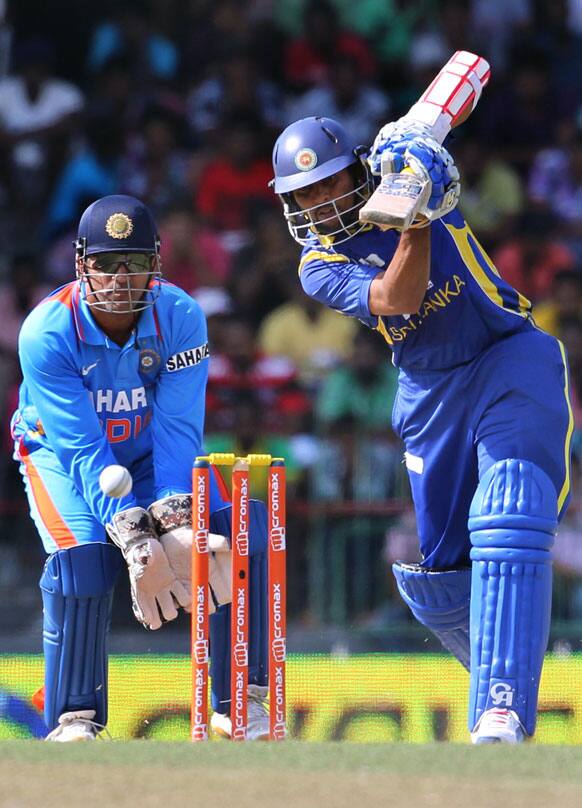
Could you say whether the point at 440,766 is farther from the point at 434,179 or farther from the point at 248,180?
the point at 248,180

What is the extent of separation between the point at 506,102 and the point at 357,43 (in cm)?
118

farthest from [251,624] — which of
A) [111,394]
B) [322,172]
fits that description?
[322,172]

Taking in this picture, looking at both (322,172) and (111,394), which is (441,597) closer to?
(111,394)

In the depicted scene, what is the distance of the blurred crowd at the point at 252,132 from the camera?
32.3ft

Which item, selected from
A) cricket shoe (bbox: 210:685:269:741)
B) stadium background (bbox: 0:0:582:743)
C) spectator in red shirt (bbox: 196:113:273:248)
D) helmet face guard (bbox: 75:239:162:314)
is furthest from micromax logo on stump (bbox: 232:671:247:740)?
spectator in red shirt (bbox: 196:113:273:248)

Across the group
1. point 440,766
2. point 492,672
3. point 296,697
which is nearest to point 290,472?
point 296,697

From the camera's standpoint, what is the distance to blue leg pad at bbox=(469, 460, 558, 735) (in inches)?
179

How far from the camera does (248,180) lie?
10688mm

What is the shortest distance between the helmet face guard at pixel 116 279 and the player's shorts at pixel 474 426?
0.92 metres

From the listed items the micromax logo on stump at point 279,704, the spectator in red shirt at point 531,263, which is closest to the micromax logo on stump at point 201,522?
the micromax logo on stump at point 279,704

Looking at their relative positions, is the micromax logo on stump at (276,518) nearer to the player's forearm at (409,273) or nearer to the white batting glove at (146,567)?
the white batting glove at (146,567)

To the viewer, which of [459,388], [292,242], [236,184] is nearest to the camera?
[459,388]

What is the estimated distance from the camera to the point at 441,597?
17.3ft

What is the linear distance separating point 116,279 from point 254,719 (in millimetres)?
1517
